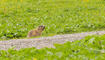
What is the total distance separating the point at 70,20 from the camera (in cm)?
1988

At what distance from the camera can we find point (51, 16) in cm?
2200

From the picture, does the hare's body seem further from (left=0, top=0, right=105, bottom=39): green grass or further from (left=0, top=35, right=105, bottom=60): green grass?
(left=0, top=35, right=105, bottom=60): green grass

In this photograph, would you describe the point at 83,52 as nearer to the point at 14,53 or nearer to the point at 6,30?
the point at 14,53

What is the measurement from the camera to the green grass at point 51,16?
16891mm

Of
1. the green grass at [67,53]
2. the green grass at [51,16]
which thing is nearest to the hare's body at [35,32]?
the green grass at [51,16]

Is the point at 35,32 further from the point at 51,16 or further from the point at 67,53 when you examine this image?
the point at 67,53

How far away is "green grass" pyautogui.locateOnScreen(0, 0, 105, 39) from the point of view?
16891 millimetres

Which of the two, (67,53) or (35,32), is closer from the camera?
(67,53)

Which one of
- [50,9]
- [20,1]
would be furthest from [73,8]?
[20,1]

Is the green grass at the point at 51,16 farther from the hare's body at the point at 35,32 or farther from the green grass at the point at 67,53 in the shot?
the green grass at the point at 67,53

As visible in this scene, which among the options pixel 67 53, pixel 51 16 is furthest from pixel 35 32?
pixel 67 53

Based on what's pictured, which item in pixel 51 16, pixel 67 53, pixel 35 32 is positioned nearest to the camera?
pixel 67 53

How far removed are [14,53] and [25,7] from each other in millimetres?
17729

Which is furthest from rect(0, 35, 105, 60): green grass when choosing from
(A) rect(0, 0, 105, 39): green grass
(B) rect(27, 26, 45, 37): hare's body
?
(A) rect(0, 0, 105, 39): green grass
